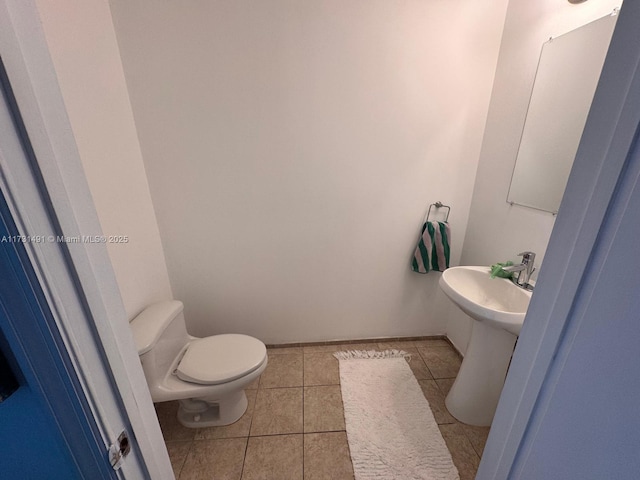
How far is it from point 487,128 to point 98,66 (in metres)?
2.13

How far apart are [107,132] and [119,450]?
1304 millimetres

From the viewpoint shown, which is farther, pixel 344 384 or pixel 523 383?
pixel 344 384

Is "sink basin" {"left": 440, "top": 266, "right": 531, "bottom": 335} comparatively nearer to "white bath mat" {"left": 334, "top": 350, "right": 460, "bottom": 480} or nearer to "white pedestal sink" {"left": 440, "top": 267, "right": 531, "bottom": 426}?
"white pedestal sink" {"left": 440, "top": 267, "right": 531, "bottom": 426}

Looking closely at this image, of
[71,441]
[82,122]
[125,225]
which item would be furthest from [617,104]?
[125,225]

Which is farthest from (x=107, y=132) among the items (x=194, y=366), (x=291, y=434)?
(x=291, y=434)

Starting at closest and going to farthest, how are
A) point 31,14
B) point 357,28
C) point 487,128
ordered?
point 31,14 → point 357,28 → point 487,128

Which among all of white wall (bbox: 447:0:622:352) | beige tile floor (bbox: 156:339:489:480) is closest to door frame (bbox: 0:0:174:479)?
beige tile floor (bbox: 156:339:489:480)

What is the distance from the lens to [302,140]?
152cm

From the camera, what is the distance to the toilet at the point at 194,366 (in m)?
1.19

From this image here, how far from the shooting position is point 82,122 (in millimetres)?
1003

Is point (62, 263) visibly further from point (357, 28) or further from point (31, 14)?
point (357, 28)

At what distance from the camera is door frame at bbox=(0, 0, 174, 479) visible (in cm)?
31

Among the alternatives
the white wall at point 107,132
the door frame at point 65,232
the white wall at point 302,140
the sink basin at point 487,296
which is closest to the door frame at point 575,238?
the sink basin at point 487,296

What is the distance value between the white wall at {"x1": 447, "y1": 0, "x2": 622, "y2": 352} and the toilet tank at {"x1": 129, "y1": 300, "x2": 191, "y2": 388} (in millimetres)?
1916
